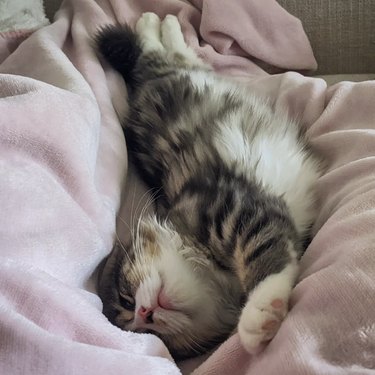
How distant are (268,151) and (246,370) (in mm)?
581

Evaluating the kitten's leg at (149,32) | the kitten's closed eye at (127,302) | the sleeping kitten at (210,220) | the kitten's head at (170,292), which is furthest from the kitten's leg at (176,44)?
the kitten's closed eye at (127,302)

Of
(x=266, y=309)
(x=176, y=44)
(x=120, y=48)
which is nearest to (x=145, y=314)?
(x=266, y=309)

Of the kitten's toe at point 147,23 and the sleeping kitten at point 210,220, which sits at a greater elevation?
the kitten's toe at point 147,23

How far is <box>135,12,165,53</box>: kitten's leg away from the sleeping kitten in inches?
8.2

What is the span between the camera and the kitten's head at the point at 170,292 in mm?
1091

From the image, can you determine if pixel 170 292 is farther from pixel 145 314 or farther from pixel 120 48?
pixel 120 48

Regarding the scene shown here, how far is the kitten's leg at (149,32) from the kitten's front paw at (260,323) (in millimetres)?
975

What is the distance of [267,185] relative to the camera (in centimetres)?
118

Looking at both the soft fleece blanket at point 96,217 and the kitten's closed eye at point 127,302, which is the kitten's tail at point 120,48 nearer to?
the soft fleece blanket at point 96,217

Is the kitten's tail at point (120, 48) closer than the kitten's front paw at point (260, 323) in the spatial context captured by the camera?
No

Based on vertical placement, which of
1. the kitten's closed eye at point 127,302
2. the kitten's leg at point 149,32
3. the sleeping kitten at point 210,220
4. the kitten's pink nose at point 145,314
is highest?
the kitten's leg at point 149,32

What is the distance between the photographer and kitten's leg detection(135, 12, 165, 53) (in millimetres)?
1643

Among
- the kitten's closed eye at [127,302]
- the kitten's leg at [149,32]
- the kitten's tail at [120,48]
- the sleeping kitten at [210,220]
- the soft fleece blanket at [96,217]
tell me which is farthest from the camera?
the kitten's leg at [149,32]

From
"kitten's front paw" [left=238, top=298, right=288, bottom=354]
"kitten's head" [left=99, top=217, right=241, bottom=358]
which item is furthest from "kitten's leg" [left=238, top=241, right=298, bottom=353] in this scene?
"kitten's head" [left=99, top=217, right=241, bottom=358]
